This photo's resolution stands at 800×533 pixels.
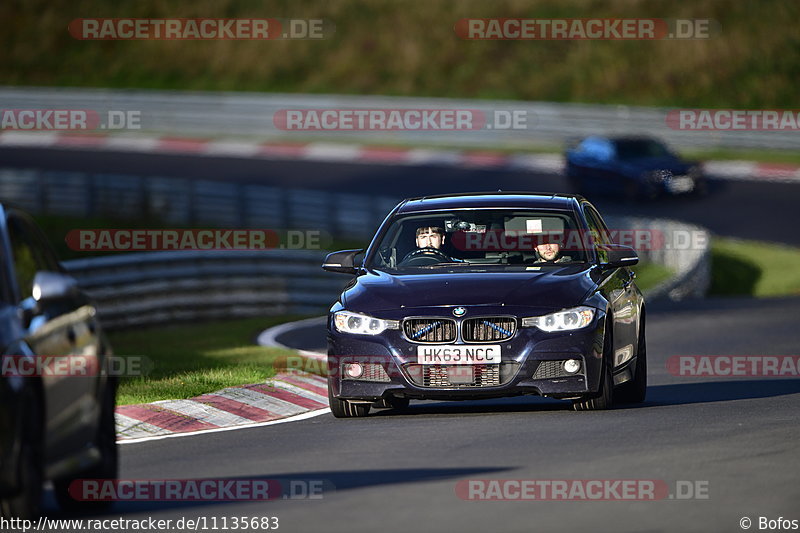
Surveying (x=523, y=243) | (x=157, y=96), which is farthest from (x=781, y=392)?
(x=157, y=96)

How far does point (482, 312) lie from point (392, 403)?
5.83 feet

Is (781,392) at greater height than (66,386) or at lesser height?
lesser

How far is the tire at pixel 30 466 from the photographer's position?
7.58 metres

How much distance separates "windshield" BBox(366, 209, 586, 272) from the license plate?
107 cm

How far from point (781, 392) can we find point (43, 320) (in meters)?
8.01

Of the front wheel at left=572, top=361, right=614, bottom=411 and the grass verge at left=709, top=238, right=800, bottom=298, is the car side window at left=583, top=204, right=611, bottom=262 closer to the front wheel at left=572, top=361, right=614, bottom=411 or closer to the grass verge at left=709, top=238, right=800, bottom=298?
the front wheel at left=572, top=361, right=614, bottom=411

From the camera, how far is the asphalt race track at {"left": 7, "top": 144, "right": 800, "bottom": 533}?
8.27 metres

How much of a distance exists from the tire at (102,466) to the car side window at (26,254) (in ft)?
2.40

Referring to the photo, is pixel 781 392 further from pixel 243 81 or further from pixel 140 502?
pixel 243 81

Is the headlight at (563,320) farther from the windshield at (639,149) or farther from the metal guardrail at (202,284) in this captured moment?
the windshield at (639,149)

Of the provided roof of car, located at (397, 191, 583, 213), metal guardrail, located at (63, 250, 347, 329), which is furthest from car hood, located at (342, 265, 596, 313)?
metal guardrail, located at (63, 250, 347, 329)

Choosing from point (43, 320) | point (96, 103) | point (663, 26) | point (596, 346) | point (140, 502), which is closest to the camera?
point (43, 320)

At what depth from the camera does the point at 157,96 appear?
50.3 m

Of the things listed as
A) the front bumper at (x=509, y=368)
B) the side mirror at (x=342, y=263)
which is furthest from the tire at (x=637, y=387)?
the side mirror at (x=342, y=263)
